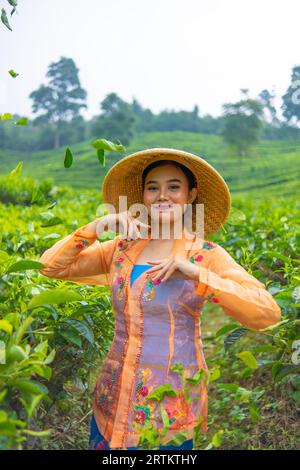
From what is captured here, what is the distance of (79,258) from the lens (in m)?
1.55

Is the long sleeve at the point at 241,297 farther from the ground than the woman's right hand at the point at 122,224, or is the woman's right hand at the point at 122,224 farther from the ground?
the woman's right hand at the point at 122,224

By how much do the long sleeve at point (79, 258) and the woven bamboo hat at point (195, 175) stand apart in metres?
0.18

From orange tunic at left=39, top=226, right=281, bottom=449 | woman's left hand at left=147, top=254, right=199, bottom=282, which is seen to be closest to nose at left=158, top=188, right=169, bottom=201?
orange tunic at left=39, top=226, right=281, bottom=449

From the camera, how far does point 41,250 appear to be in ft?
8.22

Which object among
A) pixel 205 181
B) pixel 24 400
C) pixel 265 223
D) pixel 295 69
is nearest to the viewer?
pixel 24 400

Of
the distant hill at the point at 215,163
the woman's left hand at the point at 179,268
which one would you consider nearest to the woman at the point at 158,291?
the woman's left hand at the point at 179,268

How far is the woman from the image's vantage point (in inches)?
50.9

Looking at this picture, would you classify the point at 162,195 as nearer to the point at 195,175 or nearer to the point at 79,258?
the point at 195,175

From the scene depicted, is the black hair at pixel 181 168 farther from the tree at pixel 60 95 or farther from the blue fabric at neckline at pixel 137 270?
the tree at pixel 60 95

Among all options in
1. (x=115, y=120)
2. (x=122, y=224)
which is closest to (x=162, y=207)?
(x=122, y=224)

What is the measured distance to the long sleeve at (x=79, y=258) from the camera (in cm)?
149
